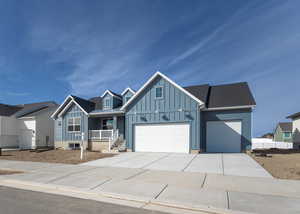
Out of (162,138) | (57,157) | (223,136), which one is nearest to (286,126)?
(223,136)

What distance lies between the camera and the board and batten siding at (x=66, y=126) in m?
19.6

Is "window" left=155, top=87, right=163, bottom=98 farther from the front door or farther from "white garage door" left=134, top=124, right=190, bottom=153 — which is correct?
the front door

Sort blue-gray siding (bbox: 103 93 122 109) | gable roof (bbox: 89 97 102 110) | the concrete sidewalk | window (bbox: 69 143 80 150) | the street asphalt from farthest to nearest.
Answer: gable roof (bbox: 89 97 102 110) → window (bbox: 69 143 80 150) → blue-gray siding (bbox: 103 93 122 109) → the concrete sidewalk → the street asphalt

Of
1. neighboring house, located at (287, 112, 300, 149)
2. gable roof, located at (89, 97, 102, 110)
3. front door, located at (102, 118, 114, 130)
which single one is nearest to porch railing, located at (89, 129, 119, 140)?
front door, located at (102, 118, 114, 130)

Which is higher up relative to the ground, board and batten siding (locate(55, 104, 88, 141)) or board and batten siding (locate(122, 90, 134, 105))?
board and batten siding (locate(122, 90, 134, 105))

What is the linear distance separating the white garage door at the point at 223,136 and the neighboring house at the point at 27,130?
68.9 feet

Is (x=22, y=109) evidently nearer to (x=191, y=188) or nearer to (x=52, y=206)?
(x=52, y=206)

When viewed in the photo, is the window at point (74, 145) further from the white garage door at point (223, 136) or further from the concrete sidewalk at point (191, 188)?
the white garage door at point (223, 136)

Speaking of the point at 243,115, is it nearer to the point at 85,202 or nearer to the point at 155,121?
the point at 155,121

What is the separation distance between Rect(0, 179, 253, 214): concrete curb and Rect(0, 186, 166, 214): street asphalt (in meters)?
0.26

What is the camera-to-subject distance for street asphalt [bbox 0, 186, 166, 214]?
4.29 meters

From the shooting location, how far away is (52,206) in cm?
459

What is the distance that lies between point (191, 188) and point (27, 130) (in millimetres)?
25281

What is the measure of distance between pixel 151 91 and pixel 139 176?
984 centimetres
